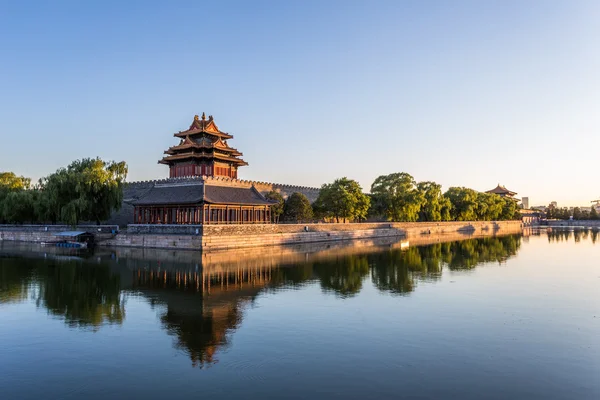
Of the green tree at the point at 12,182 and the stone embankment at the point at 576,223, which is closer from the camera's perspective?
the green tree at the point at 12,182

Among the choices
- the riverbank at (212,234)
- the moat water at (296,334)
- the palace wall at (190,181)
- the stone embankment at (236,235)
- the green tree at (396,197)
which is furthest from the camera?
the green tree at (396,197)

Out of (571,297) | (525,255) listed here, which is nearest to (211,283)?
(571,297)

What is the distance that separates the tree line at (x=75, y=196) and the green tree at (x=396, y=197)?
105 ft

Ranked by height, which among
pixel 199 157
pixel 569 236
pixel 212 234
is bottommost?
pixel 569 236

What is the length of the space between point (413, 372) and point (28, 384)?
756cm

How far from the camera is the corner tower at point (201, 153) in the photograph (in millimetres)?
43344

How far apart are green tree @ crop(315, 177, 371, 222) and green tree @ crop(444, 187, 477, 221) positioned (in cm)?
2740

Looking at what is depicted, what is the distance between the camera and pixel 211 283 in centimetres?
2052

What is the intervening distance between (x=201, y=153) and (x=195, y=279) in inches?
928

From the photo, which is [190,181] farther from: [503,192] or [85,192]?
[503,192]

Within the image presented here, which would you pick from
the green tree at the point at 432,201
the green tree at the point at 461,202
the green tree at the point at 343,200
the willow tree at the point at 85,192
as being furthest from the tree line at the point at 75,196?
the green tree at the point at 461,202

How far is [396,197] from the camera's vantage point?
198 ft

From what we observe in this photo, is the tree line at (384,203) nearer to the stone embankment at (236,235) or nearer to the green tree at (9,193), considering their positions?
the stone embankment at (236,235)

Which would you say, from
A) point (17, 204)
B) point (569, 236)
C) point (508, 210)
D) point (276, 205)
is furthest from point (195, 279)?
point (508, 210)
